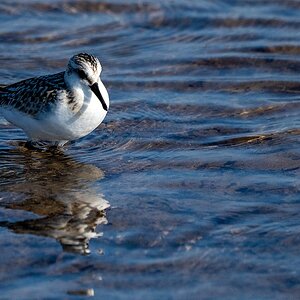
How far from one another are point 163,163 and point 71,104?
3.08 ft

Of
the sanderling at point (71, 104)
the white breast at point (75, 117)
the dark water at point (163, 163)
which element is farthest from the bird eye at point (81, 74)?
the dark water at point (163, 163)

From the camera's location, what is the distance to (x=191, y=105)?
31.5 feet

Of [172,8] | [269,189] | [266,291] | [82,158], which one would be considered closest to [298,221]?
[269,189]

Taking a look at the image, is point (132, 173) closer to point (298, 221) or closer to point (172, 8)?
point (298, 221)

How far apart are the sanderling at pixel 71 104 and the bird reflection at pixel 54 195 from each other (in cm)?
29

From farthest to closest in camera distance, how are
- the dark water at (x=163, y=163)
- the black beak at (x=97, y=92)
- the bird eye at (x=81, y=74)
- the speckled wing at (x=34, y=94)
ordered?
the speckled wing at (x=34, y=94) → the bird eye at (x=81, y=74) → the black beak at (x=97, y=92) → the dark water at (x=163, y=163)

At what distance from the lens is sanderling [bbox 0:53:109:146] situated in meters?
8.08

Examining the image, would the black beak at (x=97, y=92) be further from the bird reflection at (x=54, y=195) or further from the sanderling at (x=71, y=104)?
the bird reflection at (x=54, y=195)

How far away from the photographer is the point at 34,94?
834 centimetres

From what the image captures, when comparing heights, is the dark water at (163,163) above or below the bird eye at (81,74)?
below

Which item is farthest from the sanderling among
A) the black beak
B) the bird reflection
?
the bird reflection

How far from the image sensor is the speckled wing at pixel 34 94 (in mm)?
8188

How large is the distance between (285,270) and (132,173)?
2190 millimetres

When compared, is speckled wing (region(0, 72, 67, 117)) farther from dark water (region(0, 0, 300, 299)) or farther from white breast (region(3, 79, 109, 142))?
dark water (region(0, 0, 300, 299))
